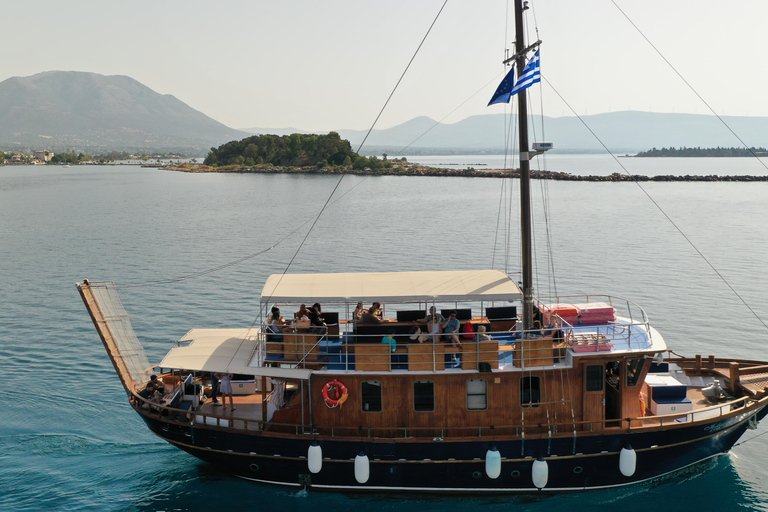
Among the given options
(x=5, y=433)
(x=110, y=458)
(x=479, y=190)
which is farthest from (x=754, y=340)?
(x=479, y=190)

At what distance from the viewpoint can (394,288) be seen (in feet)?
48.2

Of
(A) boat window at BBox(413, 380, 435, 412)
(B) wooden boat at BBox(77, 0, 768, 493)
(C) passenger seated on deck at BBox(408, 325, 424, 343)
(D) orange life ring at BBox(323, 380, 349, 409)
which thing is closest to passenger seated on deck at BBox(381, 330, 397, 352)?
(B) wooden boat at BBox(77, 0, 768, 493)

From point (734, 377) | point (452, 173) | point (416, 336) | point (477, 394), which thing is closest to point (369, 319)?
point (416, 336)

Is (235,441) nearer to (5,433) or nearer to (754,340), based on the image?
(5,433)

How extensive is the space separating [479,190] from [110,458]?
85810mm

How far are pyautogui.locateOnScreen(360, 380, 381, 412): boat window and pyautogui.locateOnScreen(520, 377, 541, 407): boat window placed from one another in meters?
3.17

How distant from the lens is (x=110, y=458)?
1658 centimetres

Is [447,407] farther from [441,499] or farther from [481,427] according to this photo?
[441,499]

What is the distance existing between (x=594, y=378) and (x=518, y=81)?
6.81m

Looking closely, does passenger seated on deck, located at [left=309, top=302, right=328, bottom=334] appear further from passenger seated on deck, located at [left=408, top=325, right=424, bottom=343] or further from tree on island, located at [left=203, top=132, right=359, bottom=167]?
tree on island, located at [left=203, top=132, right=359, bottom=167]

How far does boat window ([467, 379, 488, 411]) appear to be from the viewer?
1442cm

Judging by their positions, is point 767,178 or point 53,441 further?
point 767,178

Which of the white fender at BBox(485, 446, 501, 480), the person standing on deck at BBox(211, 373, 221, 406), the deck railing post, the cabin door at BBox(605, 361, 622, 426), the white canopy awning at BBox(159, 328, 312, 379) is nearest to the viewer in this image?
the white fender at BBox(485, 446, 501, 480)

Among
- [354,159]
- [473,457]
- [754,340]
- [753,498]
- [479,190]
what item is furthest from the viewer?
[354,159]
